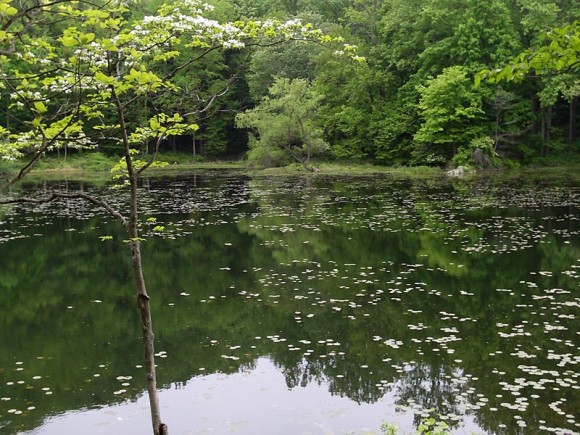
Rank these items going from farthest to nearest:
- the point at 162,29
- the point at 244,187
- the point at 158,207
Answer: the point at 244,187
the point at 158,207
the point at 162,29

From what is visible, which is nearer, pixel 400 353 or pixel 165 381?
pixel 165 381

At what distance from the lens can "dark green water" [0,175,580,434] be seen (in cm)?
749

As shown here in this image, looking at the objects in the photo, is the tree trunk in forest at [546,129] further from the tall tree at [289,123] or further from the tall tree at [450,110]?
the tall tree at [289,123]

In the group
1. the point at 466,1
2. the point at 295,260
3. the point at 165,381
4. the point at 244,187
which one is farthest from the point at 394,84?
the point at 165,381

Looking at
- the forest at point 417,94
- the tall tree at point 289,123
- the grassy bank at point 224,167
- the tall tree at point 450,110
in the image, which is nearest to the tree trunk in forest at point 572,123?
the forest at point 417,94

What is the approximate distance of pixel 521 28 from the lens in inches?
A: 1828

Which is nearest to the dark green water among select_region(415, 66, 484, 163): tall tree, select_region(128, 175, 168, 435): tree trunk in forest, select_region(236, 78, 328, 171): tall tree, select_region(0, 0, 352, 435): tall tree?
select_region(128, 175, 168, 435): tree trunk in forest

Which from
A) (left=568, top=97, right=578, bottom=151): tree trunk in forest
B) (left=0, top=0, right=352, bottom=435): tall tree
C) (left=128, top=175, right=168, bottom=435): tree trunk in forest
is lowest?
(left=128, top=175, right=168, bottom=435): tree trunk in forest

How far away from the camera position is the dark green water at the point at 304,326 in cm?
749

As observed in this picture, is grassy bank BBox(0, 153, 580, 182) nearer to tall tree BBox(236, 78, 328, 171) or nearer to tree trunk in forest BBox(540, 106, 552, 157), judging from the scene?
tall tree BBox(236, 78, 328, 171)

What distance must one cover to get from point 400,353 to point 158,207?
1950cm

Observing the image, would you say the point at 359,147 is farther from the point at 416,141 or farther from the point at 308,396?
the point at 308,396

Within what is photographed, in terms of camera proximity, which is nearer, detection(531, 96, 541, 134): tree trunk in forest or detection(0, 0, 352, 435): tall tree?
detection(0, 0, 352, 435): tall tree

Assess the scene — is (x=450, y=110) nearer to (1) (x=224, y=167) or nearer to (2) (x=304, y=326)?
(1) (x=224, y=167)
